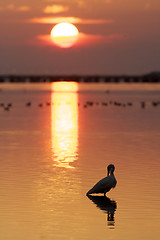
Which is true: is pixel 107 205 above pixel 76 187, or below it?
below

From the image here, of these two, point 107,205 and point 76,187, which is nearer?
point 107,205

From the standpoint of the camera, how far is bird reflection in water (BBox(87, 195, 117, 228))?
15914 millimetres

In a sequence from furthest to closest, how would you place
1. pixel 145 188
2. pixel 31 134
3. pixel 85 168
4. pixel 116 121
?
pixel 116 121
pixel 31 134
pixel 85 168
pixel 145 188

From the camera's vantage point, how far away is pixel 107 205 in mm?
17750

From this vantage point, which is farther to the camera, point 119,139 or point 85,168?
point 119,139

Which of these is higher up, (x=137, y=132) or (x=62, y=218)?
(x=137, y=132)

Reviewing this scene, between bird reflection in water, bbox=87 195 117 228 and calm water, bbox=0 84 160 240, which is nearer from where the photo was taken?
calm water, bbox=0 84 160 240

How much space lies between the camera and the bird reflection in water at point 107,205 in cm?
1591

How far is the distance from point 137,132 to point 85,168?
1655 centimetres

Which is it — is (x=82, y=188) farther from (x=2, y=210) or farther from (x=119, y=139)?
(x=119, y=139)

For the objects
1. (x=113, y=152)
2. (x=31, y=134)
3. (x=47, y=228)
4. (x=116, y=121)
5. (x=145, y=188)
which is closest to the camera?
(x=47, y=228)

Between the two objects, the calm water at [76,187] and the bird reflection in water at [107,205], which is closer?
the calm water at [76,187]

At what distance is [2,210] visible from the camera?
16547 millimetres

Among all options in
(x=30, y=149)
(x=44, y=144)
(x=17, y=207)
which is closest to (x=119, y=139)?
(x=44, y=144)
